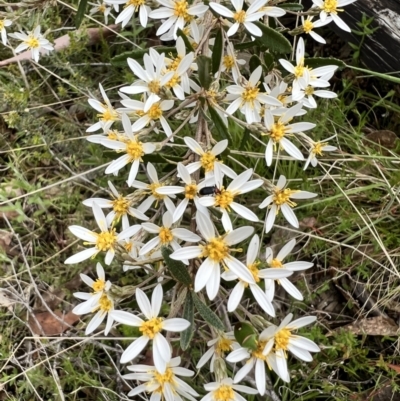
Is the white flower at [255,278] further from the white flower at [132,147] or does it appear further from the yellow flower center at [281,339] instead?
the white flower at [132,147]

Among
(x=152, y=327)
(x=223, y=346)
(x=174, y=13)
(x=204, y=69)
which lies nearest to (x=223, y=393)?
(x=223, y=346)

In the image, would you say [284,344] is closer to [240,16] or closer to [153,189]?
[153,189]

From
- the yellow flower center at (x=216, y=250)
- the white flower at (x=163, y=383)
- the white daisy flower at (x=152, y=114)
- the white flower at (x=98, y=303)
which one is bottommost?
the white flower at (x=163, y=383)

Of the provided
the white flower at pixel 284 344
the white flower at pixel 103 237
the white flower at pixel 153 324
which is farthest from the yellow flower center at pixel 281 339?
the white flower at pixel 103 237

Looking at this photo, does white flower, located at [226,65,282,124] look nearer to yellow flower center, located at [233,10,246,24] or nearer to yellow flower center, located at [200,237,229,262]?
yellow flower center, located at [233,10,246,24]

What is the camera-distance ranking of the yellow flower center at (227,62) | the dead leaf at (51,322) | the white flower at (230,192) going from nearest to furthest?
the white flower at (230,192), the yellow flower center at (227,62), the dead leaf at (51,322)

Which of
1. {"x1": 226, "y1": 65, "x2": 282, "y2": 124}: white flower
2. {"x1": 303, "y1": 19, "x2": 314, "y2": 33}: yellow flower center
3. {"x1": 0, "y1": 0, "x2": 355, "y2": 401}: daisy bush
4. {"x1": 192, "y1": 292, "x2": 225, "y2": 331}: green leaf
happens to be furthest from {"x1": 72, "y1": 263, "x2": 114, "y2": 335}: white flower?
{"x1": 303, "y1": 19, "x2": 314, "y2": 33}: yellow flower center
